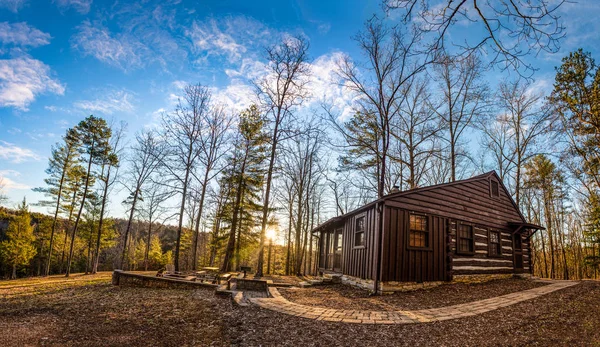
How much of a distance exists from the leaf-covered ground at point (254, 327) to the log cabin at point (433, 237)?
322cm

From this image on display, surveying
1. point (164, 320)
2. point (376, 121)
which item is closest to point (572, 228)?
point (376, 121)

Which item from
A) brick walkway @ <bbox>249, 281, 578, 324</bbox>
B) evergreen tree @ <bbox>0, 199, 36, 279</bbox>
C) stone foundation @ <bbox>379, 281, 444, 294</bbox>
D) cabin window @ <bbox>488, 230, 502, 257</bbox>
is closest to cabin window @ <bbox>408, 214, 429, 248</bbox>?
stone foundation @ <bbox>379, 281, 444, 294</bbox>

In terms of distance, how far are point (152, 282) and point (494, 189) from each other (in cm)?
1563

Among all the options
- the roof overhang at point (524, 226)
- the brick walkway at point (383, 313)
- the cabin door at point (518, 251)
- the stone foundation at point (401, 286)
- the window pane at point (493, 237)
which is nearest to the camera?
the brick walkway at point (383, 313)

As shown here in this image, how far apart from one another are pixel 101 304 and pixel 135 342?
4.17 meters

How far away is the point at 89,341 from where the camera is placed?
4340mm

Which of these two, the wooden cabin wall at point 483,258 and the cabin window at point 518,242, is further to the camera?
the cabin window at point 518,242

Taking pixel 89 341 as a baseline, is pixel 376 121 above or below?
above

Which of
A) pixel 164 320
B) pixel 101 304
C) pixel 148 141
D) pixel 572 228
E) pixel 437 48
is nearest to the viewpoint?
pixel 437 48

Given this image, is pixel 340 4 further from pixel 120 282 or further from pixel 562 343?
pixel 120 282

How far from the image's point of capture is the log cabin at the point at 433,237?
9297mm

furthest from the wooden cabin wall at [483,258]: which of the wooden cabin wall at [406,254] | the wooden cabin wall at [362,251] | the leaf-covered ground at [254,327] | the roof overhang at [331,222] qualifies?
the roof overhang at [331,222]

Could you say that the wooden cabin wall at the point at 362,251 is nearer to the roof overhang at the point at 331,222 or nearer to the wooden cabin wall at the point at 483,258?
the roof overhang at the point at 331,222

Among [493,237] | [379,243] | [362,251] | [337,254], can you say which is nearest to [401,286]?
[379,243]
